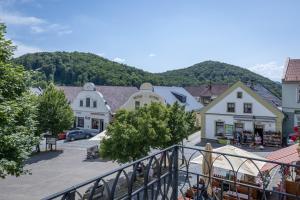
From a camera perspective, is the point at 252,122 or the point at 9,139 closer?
the point at 9,139

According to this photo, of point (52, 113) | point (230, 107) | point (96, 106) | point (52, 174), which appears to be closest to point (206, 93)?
point (96, 106)

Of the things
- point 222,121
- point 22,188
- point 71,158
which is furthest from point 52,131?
point 222,121

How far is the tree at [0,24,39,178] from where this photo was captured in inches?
400

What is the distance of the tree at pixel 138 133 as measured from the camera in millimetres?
18609

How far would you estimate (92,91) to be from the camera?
41.9m

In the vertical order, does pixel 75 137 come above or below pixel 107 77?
below

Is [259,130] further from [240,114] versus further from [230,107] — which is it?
[230,107]

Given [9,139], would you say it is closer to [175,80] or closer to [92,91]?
[92,91]

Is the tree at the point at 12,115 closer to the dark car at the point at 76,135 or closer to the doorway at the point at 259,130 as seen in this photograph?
the doorway at the point at 259,130

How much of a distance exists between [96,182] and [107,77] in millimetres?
73994

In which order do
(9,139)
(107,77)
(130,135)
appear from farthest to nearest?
1. (107,77)
2. (130,135)
3. (9,139)

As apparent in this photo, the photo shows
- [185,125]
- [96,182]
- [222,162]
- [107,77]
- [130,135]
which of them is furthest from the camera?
[107,77]

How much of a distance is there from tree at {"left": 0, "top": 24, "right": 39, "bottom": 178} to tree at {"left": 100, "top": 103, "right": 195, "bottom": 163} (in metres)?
6.57

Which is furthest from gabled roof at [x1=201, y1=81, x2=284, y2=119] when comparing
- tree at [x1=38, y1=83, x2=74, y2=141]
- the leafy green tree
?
tree at [x1=38, y1=83, x2=74, y2=141]
